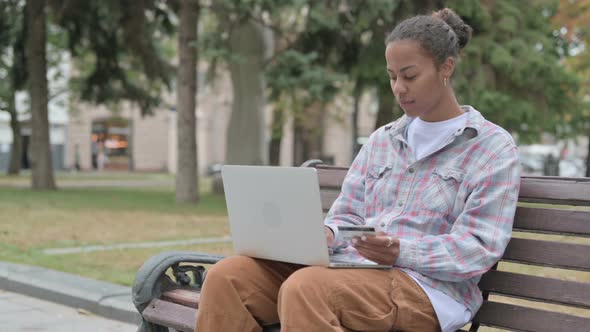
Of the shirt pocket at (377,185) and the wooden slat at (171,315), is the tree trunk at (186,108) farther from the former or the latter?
the shirt pocket at (377,185)

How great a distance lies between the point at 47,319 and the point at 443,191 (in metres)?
3.68

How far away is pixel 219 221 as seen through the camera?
12.9 metres

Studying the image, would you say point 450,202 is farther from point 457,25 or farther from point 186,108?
point 186,108

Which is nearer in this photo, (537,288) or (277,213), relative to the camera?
(277,213)

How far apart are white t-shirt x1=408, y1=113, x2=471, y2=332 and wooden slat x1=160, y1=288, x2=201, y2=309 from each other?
1083mm

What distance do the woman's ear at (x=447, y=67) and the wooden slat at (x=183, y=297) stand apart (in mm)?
1330

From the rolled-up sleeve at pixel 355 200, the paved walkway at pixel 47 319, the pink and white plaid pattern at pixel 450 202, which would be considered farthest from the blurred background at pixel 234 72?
the pink and white plaid pattern at pixel 450 202

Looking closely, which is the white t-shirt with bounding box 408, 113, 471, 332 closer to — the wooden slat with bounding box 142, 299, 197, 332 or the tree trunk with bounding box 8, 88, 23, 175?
the wooden slat with bounding box 142, 299, 197, 332

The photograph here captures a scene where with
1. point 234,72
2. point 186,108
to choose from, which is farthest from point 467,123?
point 234,72

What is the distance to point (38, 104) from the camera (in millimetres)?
21297

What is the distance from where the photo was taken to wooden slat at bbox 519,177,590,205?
10.0ft

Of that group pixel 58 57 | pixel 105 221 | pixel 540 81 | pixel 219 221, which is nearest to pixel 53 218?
pixel 105 221

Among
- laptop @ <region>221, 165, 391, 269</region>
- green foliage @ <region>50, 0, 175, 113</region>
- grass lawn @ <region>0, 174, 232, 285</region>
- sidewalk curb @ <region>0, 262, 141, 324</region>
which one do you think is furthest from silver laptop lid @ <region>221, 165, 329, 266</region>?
green foliage @ <region>50, 0, 175, 113</region>

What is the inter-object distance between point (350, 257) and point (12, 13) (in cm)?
1993
